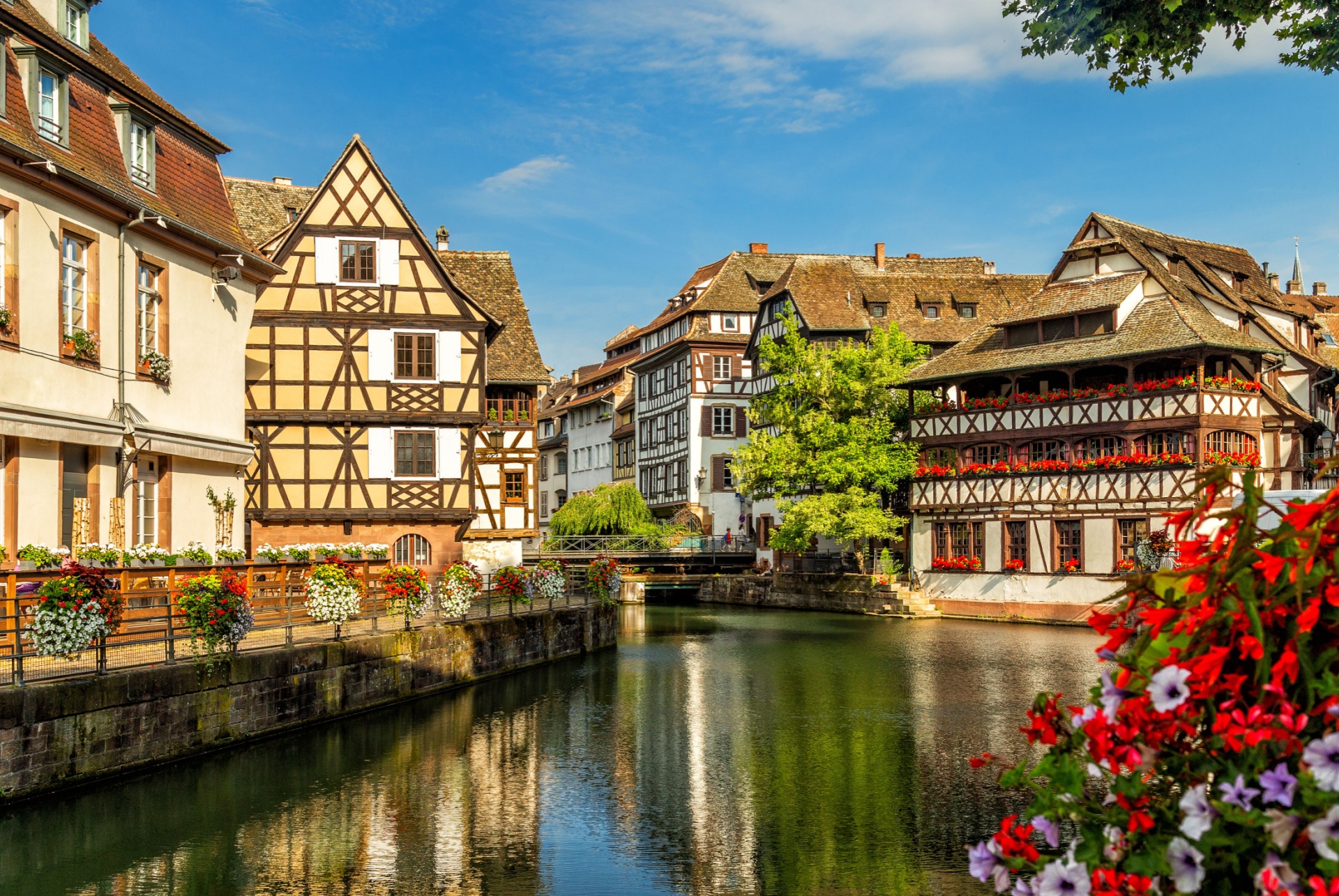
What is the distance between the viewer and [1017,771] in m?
3.67

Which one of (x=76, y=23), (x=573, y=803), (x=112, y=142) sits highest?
(x=76, y=23)

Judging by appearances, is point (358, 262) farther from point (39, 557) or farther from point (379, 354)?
point (39, 557)

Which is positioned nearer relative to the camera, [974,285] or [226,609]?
[226,609]

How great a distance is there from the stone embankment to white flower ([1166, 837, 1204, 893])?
4032cm

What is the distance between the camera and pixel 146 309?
2270 centimetres

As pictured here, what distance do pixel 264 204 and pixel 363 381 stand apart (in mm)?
9175

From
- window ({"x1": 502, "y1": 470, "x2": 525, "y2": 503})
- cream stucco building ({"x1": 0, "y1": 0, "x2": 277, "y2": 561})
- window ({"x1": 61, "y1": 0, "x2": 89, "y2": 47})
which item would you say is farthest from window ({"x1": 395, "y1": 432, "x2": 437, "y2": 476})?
window ({"x1": 61, "y1": 0, "x2": 89, "y2": 47})

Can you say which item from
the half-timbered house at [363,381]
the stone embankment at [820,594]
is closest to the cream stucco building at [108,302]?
the half-timbered house at [363,381]

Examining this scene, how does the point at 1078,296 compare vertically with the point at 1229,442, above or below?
above

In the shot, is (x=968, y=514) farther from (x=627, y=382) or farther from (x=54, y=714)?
(x=627, y=382)

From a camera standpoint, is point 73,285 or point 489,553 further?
point 489,553

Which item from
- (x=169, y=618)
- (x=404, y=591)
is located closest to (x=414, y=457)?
(x=404, y=591)

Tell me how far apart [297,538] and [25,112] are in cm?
1833

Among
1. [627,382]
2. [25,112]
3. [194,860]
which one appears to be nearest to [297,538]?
[25,112]
